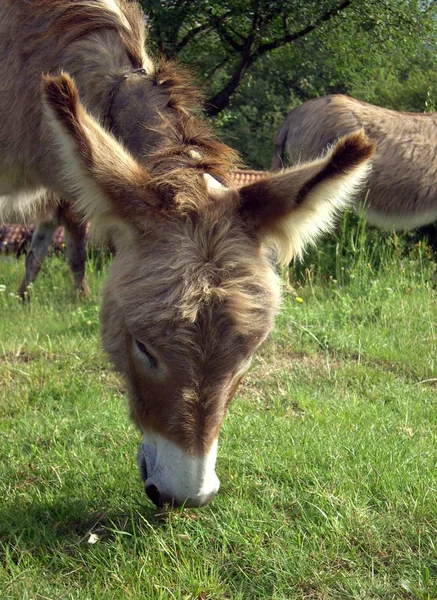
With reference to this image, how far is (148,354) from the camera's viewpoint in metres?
2.46

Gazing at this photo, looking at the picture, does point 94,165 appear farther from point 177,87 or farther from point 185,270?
point 177,87

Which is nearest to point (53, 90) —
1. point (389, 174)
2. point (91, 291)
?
point (91, 291)

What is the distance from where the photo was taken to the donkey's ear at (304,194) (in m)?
2.44

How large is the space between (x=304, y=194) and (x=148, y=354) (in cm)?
83

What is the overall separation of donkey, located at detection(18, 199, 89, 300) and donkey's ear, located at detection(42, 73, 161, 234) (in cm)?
381

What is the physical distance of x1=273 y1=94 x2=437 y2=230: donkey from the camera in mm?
8250

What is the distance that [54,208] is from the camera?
243 inches

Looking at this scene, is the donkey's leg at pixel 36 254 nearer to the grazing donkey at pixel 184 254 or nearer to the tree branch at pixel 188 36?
the grazing donkey at pixel 184 254

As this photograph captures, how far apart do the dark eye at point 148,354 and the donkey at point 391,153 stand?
605 cm

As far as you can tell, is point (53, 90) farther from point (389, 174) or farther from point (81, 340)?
point (389, 174)

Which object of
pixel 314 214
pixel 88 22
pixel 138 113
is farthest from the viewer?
pixel 88 22

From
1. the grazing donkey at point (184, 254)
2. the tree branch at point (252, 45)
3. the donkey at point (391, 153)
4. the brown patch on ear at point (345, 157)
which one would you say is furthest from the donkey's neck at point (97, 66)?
the tree branch at point (252, 45)

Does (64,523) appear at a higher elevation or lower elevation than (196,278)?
lower

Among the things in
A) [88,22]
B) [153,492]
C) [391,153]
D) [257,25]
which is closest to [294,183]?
[153,492]
